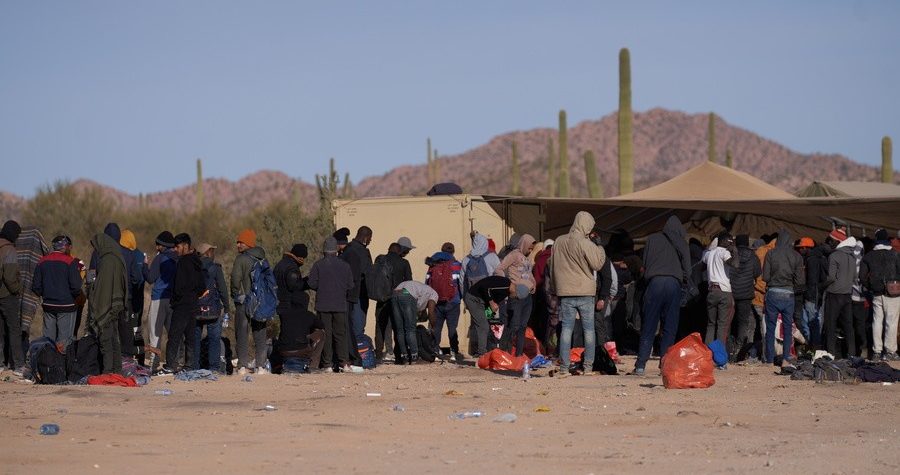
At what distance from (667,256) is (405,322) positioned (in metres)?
4.16

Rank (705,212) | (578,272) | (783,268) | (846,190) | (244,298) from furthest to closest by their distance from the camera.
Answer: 1. (846,190)
2. (705,212)
3. (783,268)
4. (244,298)
5. (578,272)

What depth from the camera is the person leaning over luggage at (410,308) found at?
17.1m

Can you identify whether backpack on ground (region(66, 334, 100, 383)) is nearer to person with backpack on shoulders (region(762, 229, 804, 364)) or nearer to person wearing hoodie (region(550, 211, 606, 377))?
person wearing hoodie (region(550, 211, 606, 377))

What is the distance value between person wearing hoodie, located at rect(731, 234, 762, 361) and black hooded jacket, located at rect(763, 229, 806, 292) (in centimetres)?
17

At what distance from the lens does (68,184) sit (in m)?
43.1

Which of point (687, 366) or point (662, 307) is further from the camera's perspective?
point (662, 307)

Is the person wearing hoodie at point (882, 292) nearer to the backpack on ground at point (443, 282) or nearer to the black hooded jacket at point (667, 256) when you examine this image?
the black hooded jacket at point (667, 256)

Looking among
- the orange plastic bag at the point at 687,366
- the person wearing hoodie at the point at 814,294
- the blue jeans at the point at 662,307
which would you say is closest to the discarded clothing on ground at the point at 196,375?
the blue jeans at the point at 662,307

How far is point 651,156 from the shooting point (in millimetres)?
103750

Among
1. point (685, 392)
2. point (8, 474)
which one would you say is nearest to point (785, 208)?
point (685, 392)

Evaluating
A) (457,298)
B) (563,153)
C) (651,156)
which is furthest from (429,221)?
(651,156)

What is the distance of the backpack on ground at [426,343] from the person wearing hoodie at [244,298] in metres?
2.24

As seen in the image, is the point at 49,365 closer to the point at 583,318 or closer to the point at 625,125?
the point at 583,318

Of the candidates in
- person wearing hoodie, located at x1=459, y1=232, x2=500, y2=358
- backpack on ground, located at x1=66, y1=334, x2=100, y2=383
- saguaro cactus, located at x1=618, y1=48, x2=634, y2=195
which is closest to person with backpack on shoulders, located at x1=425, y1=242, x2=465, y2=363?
person wearing hoodie, located at x1=459, y1=232, x2=500, y2=358
